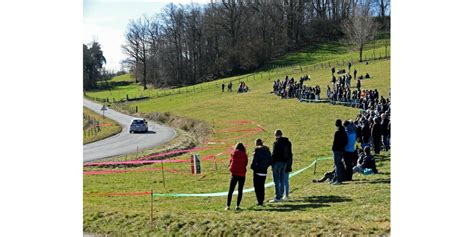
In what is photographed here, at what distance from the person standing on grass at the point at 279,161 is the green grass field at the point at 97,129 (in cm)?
575

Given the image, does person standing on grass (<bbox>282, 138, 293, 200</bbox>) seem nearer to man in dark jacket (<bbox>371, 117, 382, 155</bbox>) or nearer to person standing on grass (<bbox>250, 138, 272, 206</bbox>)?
person standing on grass (<bbox>250, 138, 272, 206</bbox>)

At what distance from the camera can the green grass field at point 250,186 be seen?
1114 cm

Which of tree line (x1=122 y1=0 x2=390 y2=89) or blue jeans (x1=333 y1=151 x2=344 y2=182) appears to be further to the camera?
tree line (x1=122 y1=0 x2=390 y2=89)

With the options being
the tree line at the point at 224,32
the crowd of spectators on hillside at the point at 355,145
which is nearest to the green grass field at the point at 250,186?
the crowd of spectators on hillside at the point at 355,145

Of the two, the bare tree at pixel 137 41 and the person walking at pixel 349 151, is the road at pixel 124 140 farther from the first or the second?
the person walking at pixel 349 151

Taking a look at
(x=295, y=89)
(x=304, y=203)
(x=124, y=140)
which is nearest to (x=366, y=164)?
(x=304, y=203)

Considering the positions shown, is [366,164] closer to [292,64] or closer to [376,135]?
[376,135]

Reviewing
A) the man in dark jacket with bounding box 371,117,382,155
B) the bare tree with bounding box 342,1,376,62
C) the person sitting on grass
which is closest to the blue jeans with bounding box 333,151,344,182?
the person sitting on grass

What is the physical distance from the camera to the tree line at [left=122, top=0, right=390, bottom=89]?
1617cm

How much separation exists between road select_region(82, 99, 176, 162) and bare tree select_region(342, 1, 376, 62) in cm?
738

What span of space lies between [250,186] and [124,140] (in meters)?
8.01
